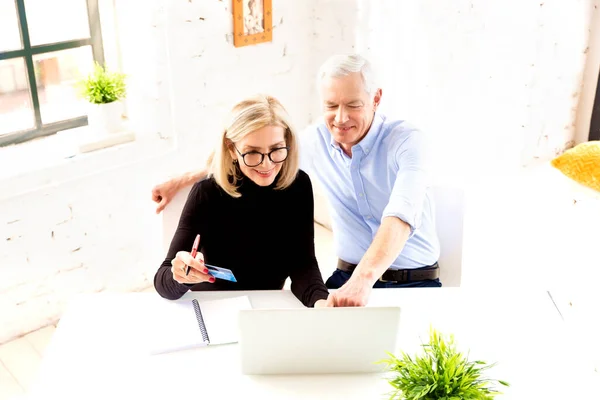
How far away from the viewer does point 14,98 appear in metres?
2.66

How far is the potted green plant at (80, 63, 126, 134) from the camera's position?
2699 mm

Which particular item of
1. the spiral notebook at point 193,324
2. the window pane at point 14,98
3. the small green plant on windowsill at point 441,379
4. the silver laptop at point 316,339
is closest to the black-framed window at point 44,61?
the window pane at point 14,98

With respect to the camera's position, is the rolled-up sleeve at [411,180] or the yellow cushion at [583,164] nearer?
the rolled-up sleeve at [411,180]

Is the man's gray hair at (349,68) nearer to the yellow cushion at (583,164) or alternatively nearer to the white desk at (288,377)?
the white desk at (288,377)

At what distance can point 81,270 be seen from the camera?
2.82m

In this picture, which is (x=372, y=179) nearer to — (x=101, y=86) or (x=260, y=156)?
(x=260, y=156)

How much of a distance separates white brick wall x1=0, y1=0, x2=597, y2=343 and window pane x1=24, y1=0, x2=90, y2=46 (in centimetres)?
15

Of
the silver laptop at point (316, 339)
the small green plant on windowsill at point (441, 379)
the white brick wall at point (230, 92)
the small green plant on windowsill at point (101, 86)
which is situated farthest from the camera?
the small green plant on windowsill at point (101, 86)

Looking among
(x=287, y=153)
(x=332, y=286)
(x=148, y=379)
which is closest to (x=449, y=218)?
(x=332, y=286)

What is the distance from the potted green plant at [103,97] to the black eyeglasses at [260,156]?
1.13m

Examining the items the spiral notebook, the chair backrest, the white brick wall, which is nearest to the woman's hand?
the spiral notebook

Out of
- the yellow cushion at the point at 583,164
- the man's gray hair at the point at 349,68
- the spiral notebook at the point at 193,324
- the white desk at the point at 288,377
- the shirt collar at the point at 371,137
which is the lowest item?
the white desk at the point at 288,377

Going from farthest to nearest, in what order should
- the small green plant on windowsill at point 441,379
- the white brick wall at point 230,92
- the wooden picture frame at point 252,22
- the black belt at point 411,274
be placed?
the wooden picture frame at point 252,22 → the white brick wall at point 230,92 → the black belt at point 411,274 → the small green plant on windowsill at point 441,379

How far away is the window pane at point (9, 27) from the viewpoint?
252cm
